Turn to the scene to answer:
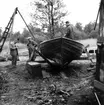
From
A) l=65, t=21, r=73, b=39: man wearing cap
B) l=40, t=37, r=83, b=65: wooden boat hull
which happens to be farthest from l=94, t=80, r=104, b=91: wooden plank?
l=65, t=21, r=73, b=39: man wearing cap

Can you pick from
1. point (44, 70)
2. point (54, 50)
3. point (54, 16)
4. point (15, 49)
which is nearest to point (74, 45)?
point (54, 50)

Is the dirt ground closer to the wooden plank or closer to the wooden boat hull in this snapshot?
the wooden plank

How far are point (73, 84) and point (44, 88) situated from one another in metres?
1.26

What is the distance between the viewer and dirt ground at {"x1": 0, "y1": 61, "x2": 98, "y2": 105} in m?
5.36

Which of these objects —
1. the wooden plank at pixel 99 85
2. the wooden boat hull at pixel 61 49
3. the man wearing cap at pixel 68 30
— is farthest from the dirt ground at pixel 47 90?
the man wearing cap at pixel 68 30

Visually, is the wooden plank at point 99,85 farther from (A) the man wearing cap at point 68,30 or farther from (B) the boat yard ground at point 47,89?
(A) the man wearing cap at point 68,30

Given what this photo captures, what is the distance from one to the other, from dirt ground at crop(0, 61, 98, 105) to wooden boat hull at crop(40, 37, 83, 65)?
883mm

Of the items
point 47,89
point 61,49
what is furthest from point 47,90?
point 61,49

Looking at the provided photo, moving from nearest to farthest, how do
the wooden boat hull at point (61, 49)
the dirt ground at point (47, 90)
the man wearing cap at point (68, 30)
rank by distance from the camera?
the dirt ground at point (47, 90) < the wooden boat hull at point (61, 49) < the man wearing cap at point (68, 30)

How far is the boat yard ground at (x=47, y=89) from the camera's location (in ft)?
17.6

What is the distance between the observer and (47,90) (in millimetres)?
6480

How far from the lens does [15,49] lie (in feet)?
35.2

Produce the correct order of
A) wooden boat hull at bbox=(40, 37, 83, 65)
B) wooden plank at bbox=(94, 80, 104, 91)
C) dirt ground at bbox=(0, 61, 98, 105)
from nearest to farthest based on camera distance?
1. wooden plank at bbox=(94, 80, 104, 91)
2. dirt ground at bbox=(0, 61, 98, 105)
3. wooden boat hull at bbox=(40, 37, 83, 65)

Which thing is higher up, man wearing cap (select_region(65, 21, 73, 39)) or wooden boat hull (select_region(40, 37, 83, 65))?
man wearing cap (select_region(65, 21, 73, 39))
